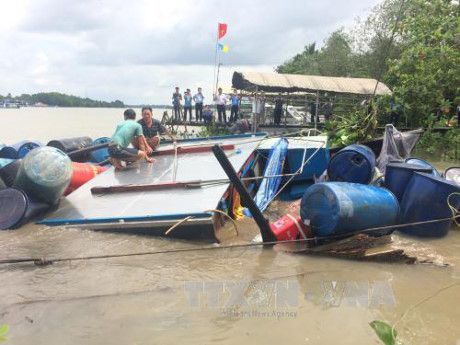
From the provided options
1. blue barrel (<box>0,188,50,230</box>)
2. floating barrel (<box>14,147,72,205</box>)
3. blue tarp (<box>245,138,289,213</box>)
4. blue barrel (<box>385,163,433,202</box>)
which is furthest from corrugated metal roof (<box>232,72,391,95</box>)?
blue barrel (<box>0,188,50,230</box>)

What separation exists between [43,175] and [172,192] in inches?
71.5

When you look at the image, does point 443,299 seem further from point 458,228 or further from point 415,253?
point 458,228

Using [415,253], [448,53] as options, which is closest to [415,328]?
[415,253]

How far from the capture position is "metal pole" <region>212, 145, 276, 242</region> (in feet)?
16.5

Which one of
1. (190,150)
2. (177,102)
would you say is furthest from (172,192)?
(177,102)

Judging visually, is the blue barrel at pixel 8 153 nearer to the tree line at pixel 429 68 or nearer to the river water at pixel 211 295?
the river water at pixel 211 295

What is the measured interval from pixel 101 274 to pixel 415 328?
124 inches

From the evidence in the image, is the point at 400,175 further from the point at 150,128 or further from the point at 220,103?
the point at 220,103

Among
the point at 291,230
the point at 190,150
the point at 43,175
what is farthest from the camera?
the point at 190,150

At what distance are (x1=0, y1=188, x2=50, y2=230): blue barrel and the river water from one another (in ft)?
1.00

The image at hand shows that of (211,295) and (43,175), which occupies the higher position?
(43,175)

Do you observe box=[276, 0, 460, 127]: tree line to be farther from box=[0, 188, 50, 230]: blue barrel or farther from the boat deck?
box=[0, 188, 50, 230]: blue barrel

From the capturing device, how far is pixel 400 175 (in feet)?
22.4

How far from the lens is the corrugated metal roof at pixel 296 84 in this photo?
17469mm
